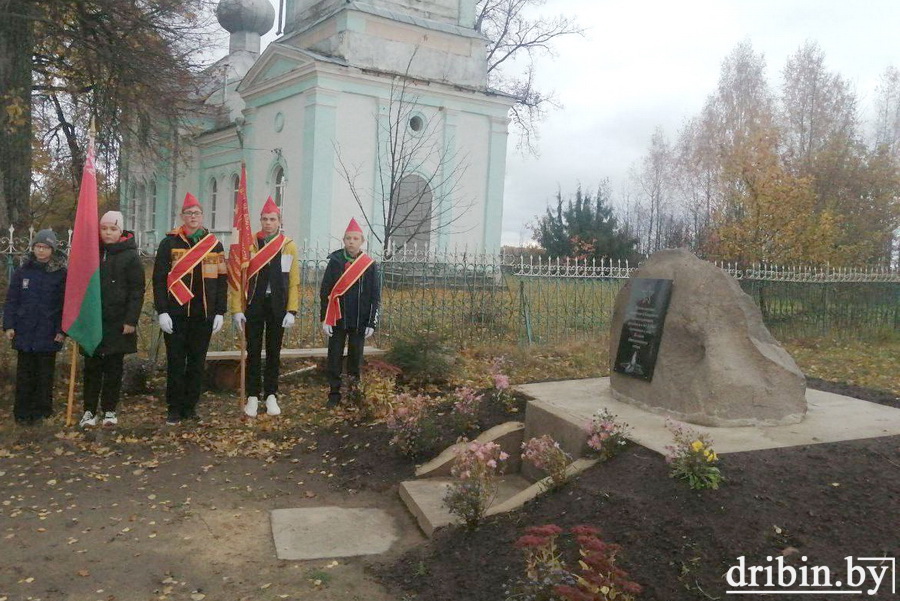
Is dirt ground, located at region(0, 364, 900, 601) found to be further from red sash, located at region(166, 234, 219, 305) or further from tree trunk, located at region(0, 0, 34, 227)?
tree trunk, located at region(0, 0, 34, 227)

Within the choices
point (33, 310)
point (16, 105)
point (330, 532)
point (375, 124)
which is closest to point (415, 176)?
point (375, 124)

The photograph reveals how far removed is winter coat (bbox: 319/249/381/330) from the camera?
22.9 ft

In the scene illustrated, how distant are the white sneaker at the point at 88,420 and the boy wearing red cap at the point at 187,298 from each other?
0.60m

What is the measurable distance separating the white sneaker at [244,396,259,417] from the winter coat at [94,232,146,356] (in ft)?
3.73

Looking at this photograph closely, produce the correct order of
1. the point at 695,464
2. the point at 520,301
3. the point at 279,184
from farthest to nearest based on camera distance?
the point at 279,184
the point at 520,301
the point at 695,464

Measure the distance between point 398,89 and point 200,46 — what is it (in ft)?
24.0

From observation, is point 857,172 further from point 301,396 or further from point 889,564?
point 889,564

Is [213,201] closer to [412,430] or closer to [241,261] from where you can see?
[241,261]

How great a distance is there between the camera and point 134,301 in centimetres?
631

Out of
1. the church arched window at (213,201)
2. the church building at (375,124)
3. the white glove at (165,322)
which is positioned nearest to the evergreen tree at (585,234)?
the church building at (375,124)

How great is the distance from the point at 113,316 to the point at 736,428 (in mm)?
5024


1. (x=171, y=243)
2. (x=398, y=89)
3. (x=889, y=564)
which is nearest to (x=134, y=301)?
(x=171, y=243)

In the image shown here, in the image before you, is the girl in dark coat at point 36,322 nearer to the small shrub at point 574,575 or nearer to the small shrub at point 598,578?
the small shrub at point 574,575

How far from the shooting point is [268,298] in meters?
6.81
